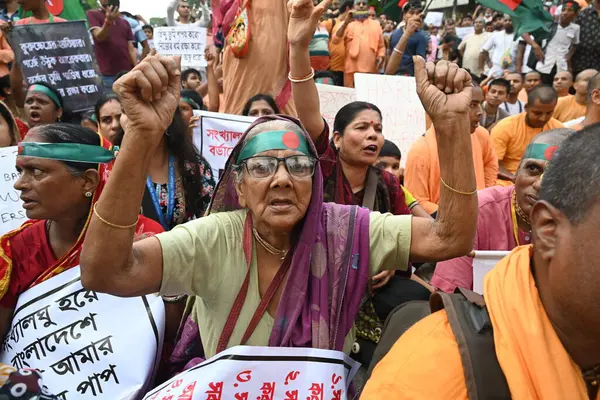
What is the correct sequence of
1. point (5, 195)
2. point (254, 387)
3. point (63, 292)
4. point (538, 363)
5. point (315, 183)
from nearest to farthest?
point (538, 363), point (254, 387), point (315, 183), point (63, 292), point (5, 195)

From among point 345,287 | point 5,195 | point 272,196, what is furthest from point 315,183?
point 5,195

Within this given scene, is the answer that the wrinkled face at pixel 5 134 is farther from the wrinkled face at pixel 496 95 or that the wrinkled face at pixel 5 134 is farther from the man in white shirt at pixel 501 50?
the man in white shirt at pixel 501 50

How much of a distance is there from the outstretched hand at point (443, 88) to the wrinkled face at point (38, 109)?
3.89 metres

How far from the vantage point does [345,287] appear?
7.33ft

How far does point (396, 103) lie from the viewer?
22.6 ft

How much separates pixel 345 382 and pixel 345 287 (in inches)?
13.7

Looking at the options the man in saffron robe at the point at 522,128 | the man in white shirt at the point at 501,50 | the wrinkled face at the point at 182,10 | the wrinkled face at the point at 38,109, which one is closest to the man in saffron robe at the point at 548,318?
the wrinkled face at the point at 38,109

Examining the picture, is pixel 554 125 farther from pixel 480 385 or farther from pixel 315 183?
pixel 480 385

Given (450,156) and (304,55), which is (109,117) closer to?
(304,55)

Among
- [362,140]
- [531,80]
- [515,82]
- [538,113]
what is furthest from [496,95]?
[362,140]

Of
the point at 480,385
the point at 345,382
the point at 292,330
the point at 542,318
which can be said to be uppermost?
the point at 542,318

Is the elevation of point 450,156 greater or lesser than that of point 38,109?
greater

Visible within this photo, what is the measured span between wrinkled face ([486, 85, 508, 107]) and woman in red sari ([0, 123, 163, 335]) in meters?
6.33

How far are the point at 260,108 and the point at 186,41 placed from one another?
3275mm
